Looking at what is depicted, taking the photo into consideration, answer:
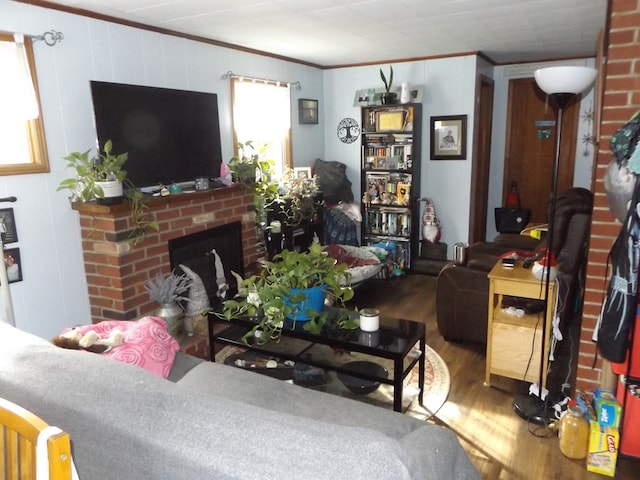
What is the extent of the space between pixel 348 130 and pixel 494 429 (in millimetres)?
3865

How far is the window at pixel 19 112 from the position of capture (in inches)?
102

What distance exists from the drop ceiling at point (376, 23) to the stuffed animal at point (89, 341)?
6.33 ft

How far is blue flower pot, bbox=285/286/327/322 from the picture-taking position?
243 centimetres

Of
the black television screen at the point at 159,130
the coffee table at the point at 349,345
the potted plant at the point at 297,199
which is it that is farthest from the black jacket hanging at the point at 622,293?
the potted plant at the point at 297,199

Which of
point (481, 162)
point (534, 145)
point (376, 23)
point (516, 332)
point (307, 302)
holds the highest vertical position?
point (376, 23)

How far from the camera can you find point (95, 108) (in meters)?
2.89

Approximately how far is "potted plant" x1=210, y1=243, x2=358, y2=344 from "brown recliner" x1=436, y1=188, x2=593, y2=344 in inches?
38.3

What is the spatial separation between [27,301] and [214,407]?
233 centimetres

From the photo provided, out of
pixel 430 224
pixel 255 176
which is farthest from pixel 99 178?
pixel 430 224

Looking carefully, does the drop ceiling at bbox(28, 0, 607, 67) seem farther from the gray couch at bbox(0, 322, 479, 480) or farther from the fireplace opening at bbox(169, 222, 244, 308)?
the gray couch at bbox(0, 322, 479, 480)

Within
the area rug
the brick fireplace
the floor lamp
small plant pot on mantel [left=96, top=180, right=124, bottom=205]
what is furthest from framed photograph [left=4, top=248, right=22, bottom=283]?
the floor lamp

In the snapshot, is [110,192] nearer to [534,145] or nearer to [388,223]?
[388,223]

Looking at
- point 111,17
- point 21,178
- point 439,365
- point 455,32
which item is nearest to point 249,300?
point 439,365

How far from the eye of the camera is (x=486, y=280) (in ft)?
9.90
